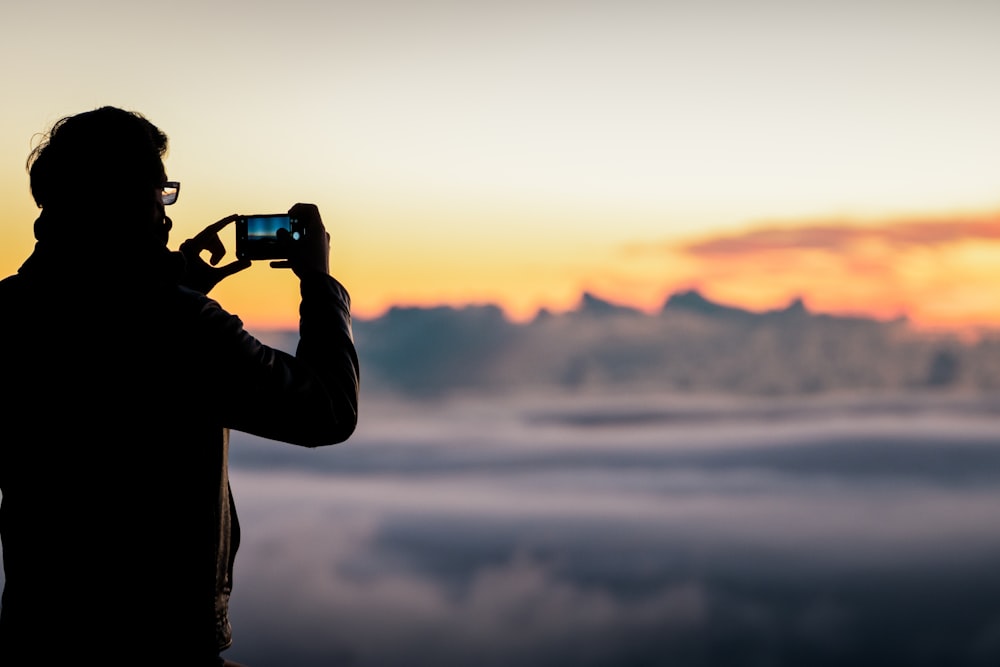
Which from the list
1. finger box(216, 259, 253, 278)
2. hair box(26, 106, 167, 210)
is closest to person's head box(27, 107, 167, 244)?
hair box(26, 106, 167, 210)

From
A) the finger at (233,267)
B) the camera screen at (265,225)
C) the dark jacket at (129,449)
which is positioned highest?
the camera screen at (265,225)

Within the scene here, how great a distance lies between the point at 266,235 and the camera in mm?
2727

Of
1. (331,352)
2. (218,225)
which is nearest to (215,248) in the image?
(218,225)

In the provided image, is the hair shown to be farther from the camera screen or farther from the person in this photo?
the camera screen

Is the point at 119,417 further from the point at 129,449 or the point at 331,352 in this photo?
the point at 331,352

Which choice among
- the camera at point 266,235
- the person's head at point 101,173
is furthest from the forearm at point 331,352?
the person's head at point 101,173

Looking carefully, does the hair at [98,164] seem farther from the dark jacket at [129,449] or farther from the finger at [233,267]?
the finger at [233,267]

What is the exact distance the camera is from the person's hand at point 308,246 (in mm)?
2613

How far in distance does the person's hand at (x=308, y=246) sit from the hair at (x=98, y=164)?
0.39 metres

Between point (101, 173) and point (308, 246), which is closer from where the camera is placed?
point (101, 173)

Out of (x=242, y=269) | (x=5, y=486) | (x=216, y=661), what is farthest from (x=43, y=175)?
(x=216, y=661)

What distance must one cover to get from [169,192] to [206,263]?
9.1 inches

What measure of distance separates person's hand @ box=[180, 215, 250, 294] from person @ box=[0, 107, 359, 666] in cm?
23

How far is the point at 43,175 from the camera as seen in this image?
94.0 inches
